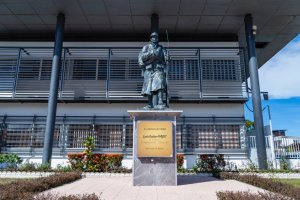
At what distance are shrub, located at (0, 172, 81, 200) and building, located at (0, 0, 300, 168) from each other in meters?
5.57

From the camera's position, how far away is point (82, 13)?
14.3 m

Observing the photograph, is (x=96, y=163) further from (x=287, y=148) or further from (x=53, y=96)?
(x=287, y=148)

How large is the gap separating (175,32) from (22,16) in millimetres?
9117

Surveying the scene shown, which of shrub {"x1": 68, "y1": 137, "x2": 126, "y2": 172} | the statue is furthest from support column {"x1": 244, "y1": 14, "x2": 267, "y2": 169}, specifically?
shrub {"x1": 68, "y1": 137, "x2": 126, "y2": 172}

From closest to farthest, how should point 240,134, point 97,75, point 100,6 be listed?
point 100,6 < point 240,134 < point 97,75

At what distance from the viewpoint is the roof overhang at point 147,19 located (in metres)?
13.5

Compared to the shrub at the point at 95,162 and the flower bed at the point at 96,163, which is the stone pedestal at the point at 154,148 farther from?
the shrub at the point at 95,162

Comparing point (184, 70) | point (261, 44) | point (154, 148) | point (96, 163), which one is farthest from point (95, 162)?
point (261, 44)

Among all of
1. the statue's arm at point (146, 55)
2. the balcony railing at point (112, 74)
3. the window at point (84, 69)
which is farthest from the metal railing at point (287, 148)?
the window at point (84, 69)

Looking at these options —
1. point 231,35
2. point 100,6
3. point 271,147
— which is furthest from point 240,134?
point 100,6

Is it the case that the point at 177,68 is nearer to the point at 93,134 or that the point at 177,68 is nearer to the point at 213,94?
the point at 213,94

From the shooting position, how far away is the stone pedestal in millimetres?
7996

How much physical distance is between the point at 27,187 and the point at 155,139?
3.81 metres

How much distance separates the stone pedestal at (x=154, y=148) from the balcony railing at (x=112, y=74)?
6.47m
